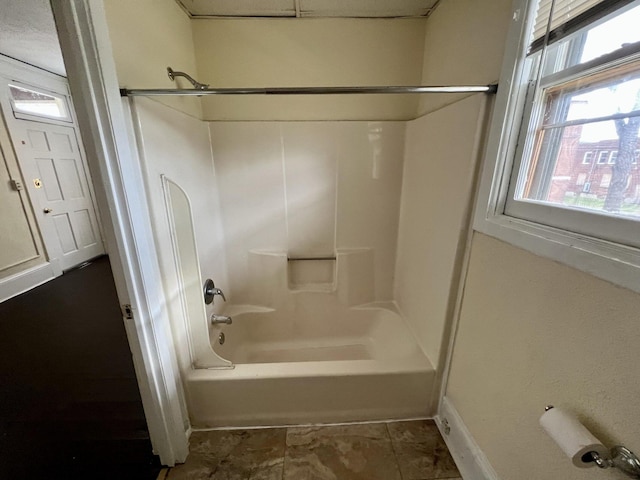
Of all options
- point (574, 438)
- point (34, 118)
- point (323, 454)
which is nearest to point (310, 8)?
point (574, 438)

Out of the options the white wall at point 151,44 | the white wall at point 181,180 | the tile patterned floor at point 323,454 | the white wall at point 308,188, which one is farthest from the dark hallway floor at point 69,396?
the white wall at point 151,44

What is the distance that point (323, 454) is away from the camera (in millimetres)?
1224

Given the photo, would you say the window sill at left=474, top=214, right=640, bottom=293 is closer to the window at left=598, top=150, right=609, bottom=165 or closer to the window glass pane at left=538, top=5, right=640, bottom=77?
the window at left=598, top=150, right=609, bottom=165

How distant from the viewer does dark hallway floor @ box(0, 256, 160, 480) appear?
120cm

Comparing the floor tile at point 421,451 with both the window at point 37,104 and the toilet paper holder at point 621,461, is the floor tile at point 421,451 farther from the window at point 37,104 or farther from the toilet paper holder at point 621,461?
the window at point 37,104

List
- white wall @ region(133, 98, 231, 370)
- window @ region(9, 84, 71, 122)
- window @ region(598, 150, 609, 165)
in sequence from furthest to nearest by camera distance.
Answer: window @ region(9, 84, 71, 122), white wall @ region(133, 98, 231, 370), window @ region(598, 150, 609, 165)

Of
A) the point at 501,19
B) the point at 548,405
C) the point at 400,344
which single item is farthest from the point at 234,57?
the point at 548,405

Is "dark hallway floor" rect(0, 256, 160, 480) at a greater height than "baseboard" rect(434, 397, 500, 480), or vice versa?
"baseboard" rect(434, 397, 500, 480)

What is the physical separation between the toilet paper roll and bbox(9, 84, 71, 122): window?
4.76 m

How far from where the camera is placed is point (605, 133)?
2.12 feet

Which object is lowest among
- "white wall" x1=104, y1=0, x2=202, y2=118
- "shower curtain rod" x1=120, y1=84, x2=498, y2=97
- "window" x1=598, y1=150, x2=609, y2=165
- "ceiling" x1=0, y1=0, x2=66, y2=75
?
"window" x1=598, y1=150, x2=609, y2=165

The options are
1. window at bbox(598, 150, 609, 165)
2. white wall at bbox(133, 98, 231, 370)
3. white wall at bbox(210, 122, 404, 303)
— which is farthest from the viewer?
white wall at bbox(210, 122, 404, 303)

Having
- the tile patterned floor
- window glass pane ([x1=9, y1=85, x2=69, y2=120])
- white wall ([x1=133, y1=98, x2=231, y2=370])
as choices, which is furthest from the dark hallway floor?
window glass pane ([x1=9, y1=85, x2=69, y2=120])

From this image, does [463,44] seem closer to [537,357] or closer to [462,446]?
[537,357]
